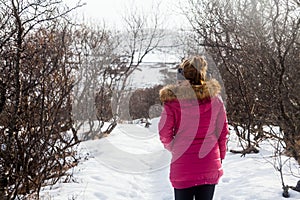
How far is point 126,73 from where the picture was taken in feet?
42.7

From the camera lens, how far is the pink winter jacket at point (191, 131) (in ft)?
10.1

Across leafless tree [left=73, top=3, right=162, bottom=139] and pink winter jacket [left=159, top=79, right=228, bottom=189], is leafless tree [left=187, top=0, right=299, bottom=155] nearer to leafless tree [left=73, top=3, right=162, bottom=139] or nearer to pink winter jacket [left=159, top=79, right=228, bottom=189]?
pink winter jacket [left=159, top=79, right=228, bottom=189]

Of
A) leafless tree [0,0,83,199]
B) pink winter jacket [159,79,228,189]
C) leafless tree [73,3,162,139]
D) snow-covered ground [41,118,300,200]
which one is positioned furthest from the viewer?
leafless tree [73,3,162,139]

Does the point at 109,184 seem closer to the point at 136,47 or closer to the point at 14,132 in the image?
the point at 14,132

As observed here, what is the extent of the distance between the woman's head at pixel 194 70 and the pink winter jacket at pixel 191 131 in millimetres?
77

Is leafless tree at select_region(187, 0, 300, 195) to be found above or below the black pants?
above

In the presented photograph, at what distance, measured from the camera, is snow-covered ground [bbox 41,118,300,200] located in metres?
5.07

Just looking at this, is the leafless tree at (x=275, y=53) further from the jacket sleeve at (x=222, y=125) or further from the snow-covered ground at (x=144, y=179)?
the jacket sleeve at (x=222, y=125)

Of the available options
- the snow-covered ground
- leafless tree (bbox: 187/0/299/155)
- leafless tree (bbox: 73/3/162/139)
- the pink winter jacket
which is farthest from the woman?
leafless tree (bbox: 73/3/162/139)

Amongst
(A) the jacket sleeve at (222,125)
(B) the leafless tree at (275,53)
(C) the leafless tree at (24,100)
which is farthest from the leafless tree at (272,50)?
(C) the leafless tree at (24,100)

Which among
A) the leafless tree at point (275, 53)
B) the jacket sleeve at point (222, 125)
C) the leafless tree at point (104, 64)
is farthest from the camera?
the leafless tree at point (104, 64)

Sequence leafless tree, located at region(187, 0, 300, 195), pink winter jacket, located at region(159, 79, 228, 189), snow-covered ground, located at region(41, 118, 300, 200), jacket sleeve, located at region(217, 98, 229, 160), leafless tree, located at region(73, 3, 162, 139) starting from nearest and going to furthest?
pink winter jacket, located at region(159, 79, 228, 189), jacket sleeve, located at region(217, 98, 229, 160), leafless tree, located at region(187, 0, 300, 195), snow-covered ground, located at region(41, 118, 300, 200), leafless tree, located at region(73, 3, 162, 139)

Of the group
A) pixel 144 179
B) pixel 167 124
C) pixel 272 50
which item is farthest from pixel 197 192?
pixel 144 179

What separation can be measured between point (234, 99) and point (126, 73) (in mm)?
5435
